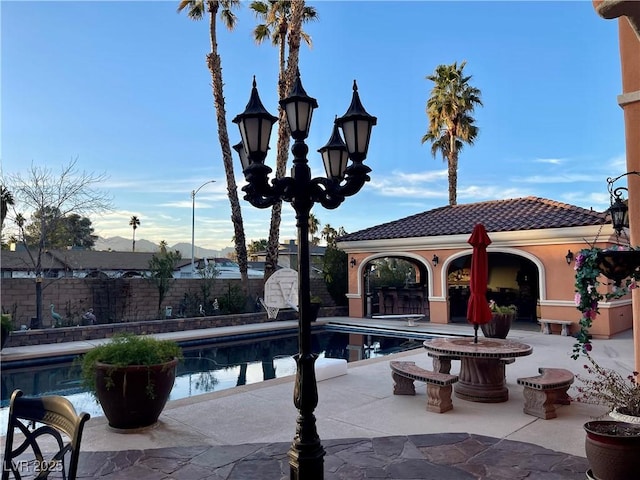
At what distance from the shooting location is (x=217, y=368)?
10.4 meters

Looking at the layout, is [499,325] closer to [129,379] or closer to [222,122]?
[129,379]

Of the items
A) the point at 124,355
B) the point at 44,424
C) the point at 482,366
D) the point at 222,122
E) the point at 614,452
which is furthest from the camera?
the point at 222,122

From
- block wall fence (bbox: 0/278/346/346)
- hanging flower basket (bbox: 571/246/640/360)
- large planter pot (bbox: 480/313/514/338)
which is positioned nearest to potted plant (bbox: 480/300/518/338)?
large planter pot (bbox: 480/313/514/338)

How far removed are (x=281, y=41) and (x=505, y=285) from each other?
47.2 ft

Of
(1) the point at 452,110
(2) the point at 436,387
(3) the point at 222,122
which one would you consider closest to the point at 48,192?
(3) the point at 222,122

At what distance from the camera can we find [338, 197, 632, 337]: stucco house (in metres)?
13.6

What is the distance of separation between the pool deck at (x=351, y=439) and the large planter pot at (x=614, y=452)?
0.67m

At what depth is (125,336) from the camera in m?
5.59

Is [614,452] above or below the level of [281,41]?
below


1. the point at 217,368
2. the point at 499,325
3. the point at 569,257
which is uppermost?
the point at 569,257

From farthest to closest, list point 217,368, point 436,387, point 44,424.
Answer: point 217,368 → point 436,387 → point 44,424

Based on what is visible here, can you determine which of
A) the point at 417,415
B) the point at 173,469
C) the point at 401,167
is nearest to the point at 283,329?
the point at 417,415

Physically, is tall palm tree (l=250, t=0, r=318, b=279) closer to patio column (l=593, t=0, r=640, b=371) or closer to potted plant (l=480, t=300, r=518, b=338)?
potted plant (l=480, t=300, r=518, b=338)

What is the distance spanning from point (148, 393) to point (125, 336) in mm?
782
